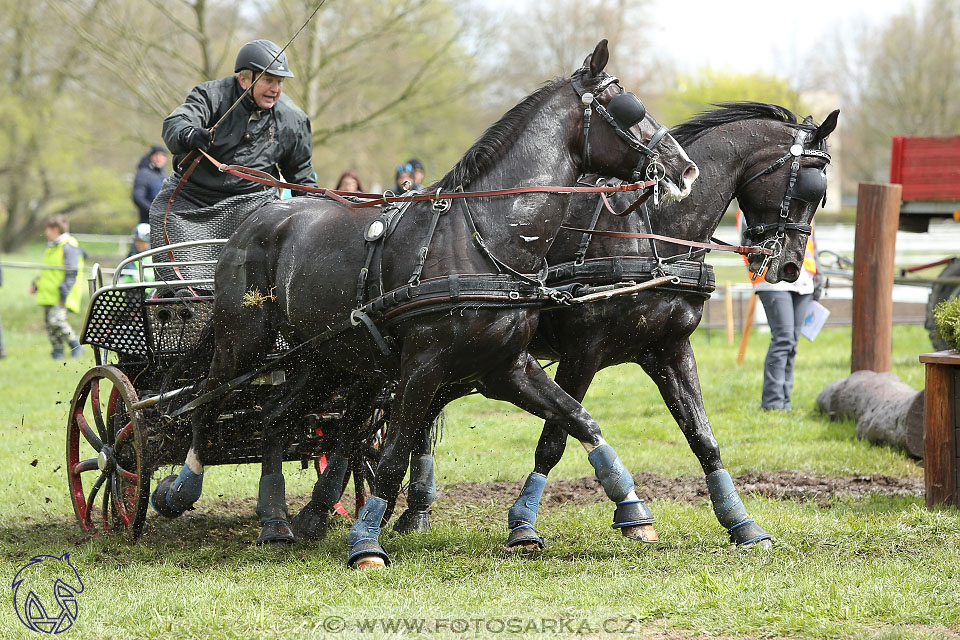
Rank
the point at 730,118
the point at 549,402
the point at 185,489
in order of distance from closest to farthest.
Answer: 1. the point at 549,402
2. the point at 730,118
3. the point at 185,489

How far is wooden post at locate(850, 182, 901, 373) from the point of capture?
8828 mm

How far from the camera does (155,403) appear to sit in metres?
5.46

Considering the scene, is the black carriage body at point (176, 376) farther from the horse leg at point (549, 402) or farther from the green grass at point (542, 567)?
the horse leg at point (549, 402)

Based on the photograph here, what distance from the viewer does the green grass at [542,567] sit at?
385cm

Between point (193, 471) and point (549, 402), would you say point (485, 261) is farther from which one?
point (193, 471)

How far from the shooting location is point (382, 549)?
487cm

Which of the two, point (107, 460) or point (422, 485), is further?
point (107, 460)

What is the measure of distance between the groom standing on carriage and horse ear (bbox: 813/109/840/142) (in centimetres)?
285

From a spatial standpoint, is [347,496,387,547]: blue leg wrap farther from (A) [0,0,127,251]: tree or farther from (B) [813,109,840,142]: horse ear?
(A) [0,0,127,251]: tree

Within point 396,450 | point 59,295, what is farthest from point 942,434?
point 59,295

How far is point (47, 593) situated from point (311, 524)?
5.05 ft

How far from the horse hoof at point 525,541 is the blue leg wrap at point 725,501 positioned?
883mm

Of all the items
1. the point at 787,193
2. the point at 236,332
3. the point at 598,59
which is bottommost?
the point at 236,332

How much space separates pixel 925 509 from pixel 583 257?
248 cm
